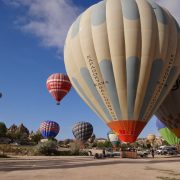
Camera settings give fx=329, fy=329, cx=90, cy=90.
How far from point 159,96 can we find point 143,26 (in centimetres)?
666

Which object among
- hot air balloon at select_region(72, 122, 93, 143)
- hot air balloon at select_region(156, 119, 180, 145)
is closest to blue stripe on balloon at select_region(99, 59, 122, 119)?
hot air balloon at select_region(156, 119, 180, 145)

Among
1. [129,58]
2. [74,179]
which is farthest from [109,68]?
[74,179]

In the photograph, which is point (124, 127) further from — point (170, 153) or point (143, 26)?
point (170, 153)

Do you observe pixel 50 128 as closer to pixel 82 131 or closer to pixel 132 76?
pixel 82 131

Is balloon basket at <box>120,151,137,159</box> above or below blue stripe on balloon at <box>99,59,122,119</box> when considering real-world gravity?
below

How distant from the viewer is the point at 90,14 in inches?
1268

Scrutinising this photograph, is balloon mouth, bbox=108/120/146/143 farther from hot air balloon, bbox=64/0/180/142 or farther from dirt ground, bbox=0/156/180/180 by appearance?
dirt ground, bbox=0/156/180/180

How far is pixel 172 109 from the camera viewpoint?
1492 inches

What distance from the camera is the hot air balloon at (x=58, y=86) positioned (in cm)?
5975

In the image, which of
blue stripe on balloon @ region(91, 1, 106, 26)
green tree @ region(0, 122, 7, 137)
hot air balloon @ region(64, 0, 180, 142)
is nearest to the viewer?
hot air balloon @ region(64, 0, 180, 142)

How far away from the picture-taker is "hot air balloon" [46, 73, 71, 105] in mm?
59750

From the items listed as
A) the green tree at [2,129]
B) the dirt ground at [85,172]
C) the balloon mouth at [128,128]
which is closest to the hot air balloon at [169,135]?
the balloon mouth at [128,128]

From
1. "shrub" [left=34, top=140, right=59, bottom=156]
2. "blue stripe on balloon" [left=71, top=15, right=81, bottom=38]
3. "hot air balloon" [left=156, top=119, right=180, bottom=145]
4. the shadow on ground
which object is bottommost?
the shadow on ground

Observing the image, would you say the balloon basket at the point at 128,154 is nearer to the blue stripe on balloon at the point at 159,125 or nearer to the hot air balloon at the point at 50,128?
the blue stripe on balloon at the point at 159,125
